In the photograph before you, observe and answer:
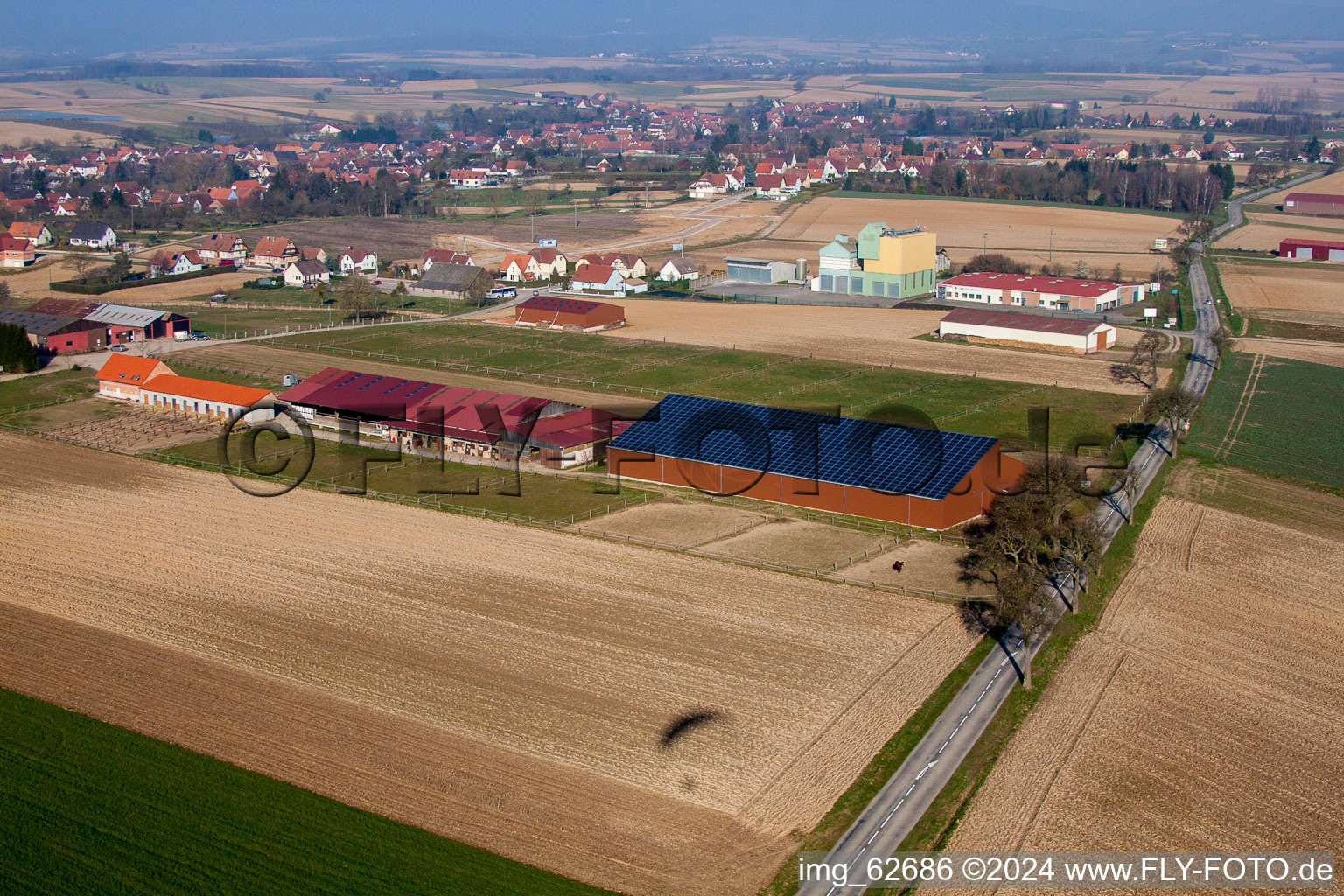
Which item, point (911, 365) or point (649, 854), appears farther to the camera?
point (911, 365)

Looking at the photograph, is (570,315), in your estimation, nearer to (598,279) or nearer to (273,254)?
(598,279)

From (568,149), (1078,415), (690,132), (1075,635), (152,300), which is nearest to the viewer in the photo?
(1075,635)

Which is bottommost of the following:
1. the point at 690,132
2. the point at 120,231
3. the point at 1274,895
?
the point at 1274,895

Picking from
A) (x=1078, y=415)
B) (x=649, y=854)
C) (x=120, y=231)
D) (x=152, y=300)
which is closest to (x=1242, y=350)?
(x=1078, y=415)

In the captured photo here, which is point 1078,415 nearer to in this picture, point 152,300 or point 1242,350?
point 1242,350

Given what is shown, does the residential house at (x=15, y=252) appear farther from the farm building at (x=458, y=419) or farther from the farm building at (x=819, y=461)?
the farm building at (x=819, y=461)

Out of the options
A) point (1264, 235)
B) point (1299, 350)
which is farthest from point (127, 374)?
point (1264, 235)

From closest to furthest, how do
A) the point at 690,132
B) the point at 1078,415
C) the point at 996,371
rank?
the point at 1078,415 < the point at 996,371 < the point at 690,132
